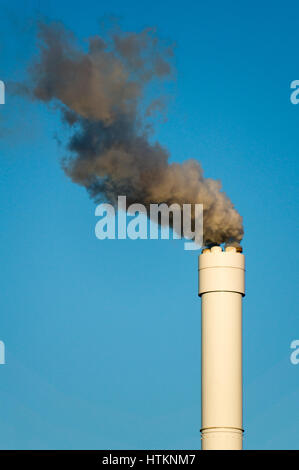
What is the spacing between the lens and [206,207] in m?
52.0

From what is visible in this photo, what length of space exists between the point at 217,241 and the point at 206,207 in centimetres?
159

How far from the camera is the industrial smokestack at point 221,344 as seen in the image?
47.5 meters

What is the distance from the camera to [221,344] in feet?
158

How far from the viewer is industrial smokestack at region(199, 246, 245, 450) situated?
47.5 meters
